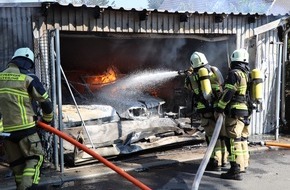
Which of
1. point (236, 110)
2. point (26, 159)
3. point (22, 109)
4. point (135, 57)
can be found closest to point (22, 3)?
point (22, 109)

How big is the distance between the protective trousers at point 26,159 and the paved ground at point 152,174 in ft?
3.64

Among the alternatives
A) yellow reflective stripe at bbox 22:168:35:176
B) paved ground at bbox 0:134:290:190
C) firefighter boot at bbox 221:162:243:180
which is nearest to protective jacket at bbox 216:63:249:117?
firefighter boot at bbox 221:162:243:180

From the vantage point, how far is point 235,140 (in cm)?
650

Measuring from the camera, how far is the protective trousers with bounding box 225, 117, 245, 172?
6.45 metres

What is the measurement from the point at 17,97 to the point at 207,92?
3.16m

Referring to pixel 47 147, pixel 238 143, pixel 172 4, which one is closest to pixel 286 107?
pixel 238 143

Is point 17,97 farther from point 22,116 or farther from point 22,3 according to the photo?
point 22,3

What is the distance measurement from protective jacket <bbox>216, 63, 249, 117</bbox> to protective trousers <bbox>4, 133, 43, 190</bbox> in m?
2.98

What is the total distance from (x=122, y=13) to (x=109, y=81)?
3242 millimetres

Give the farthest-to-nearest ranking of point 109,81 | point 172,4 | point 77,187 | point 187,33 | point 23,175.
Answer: point 172,4, point 109,81, point 187,33, point 77,187, point 23,175

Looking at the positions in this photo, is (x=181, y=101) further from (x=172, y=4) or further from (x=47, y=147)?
(x=172, y=4)

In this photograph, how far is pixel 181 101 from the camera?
37.7 ft

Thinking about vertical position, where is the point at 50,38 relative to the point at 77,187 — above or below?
above

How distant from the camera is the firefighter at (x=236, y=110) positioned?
6.20 meters
